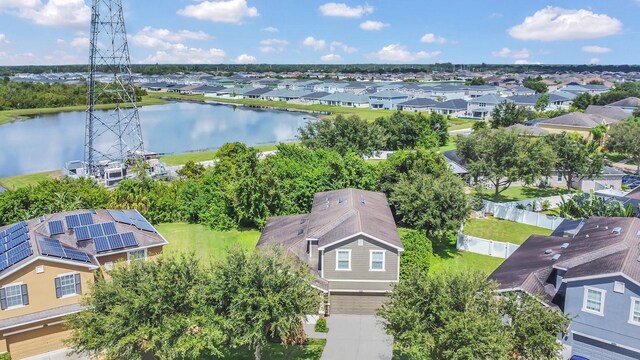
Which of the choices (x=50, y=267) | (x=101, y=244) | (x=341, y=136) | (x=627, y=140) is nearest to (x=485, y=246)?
(x=101, y=244)

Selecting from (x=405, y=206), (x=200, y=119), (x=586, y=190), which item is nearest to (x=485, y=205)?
(x=405, y=206)

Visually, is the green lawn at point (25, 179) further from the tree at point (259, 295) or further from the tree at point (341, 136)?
the tree at point (259, 295)

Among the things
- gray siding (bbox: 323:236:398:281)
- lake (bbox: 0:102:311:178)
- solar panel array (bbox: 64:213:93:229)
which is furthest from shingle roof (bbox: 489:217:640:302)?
lake (bbox: 0:102:311:178)

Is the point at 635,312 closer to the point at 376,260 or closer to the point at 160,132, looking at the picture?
the point at 376,260

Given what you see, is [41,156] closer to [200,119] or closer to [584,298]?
[200,119]

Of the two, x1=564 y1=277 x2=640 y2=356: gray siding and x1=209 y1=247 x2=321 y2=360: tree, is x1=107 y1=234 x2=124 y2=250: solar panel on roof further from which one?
x1=564 y1=277 x2=640 y2=356: gray siding

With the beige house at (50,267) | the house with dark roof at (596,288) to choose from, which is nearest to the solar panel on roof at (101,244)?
the beige house at (50,267)
